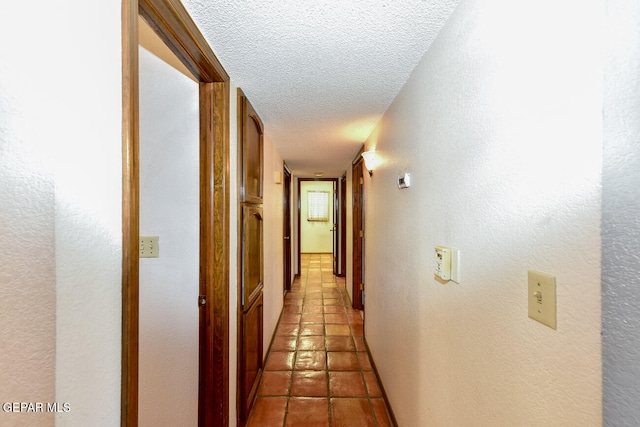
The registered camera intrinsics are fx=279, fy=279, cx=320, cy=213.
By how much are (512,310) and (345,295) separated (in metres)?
4.02

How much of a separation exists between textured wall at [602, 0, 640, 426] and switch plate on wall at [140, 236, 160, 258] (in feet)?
5.65

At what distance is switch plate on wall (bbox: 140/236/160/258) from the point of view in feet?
4.92

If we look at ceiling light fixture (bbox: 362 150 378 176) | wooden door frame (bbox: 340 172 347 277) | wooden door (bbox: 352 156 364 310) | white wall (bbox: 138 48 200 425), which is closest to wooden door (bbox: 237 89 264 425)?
white wall (bbox: 138 48 200 425)

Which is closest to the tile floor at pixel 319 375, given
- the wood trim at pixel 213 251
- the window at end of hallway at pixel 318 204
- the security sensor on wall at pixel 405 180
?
the wood trim at pixel 213 251

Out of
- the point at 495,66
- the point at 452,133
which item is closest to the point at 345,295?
the point at 452,133

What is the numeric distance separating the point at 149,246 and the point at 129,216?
934 mm

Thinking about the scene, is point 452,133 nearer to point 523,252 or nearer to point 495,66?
point 495,66

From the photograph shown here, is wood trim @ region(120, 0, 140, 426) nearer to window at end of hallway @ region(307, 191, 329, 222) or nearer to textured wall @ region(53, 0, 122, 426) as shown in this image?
textured wall @ region(53, 0, 122, 426)

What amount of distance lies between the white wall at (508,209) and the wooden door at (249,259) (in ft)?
3.43

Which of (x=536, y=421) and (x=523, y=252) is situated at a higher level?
(x=523, y=252)

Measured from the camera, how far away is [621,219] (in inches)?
18.6

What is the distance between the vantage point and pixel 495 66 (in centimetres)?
81

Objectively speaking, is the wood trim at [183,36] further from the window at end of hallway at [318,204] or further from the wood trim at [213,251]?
the window at end of hallway at [318,204]

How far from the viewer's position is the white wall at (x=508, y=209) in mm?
552
